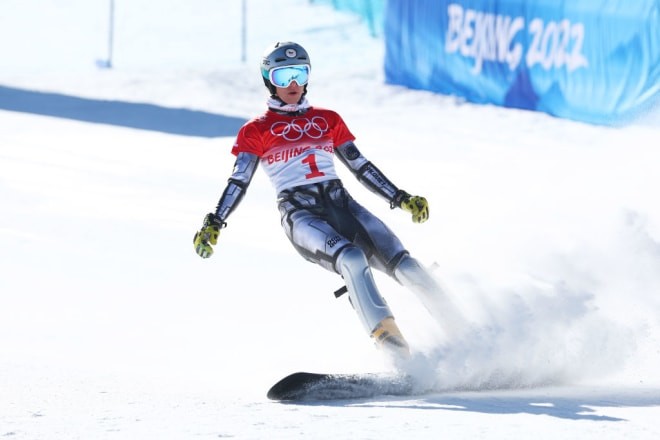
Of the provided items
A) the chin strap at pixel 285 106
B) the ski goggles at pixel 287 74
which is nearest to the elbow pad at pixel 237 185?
the chin strap at pixel 285 106

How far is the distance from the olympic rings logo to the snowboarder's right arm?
0.20 metres

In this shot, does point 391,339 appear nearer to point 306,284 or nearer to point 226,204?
point 226,204

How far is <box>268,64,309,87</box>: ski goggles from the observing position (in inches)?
292

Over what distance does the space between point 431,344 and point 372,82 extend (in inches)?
593

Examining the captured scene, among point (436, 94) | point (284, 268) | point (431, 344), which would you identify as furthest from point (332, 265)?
point (436, 94)

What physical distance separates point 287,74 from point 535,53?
10790 millimetres

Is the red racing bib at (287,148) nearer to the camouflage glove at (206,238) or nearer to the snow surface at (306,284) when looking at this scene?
the camouflage glove at (206,238)

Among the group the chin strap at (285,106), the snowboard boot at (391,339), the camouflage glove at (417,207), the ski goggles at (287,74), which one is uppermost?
the ski goggles at (287,74)

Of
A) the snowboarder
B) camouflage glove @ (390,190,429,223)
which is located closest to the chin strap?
the snowboarder

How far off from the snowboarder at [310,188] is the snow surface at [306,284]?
46 centimetres

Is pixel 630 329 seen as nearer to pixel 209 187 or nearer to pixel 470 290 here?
pixel 470 290

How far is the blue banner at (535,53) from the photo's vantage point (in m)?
16.0

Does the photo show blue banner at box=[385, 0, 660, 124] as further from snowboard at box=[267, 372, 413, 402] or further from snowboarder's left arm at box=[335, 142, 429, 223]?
snowboard at box=[267, 372, 413, 402]

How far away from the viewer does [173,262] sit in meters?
10.1
